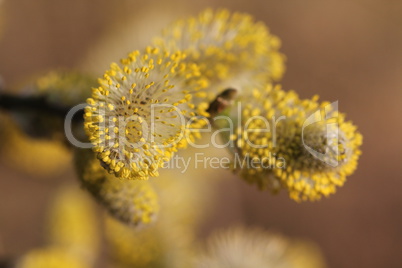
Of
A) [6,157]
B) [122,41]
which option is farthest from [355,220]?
[6,157]

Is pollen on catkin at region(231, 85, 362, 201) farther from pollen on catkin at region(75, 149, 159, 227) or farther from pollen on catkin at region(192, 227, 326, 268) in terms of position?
pollen on catkin at region(192, 227, 326, 268)

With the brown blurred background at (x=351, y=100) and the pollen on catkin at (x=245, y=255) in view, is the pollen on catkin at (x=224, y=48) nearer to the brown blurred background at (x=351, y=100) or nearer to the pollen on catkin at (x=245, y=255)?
the pollen on catkin at (x=245, y=255)

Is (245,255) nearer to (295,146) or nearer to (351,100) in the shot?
(295,146)

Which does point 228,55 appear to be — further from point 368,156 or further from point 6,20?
point 368,156

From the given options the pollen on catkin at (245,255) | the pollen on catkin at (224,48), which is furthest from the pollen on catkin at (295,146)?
the pollen on catkin at (245,255)

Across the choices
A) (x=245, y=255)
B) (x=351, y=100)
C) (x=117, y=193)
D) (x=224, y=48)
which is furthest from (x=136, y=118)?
(x=351, y=100)

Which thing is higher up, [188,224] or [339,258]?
[188,224]
